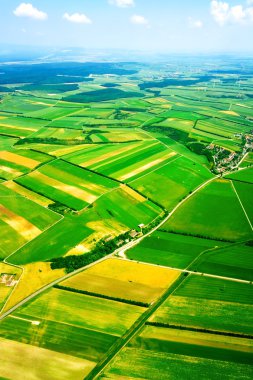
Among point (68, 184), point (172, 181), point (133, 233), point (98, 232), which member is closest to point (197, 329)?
point (133, 233)

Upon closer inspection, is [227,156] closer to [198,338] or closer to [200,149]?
[200,149]

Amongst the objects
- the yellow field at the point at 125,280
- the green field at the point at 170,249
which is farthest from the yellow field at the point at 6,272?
the green field at the point at 170,249

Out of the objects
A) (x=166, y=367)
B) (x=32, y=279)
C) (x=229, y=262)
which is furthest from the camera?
(x=229, y=262)

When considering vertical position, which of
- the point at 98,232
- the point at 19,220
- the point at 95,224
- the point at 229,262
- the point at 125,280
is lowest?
the point at 125,280

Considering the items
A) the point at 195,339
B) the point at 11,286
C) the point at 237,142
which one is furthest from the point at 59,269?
the point at 237,142

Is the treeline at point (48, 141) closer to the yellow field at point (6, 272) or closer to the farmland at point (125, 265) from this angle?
the farmland at point (125, 265)

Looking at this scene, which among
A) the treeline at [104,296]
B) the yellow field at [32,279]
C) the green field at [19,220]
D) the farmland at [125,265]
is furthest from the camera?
the green field at [19,220]

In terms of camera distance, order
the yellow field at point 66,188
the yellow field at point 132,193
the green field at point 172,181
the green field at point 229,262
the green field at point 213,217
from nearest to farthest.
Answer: the green field at point 229,262 < the green field at point 213,217 < the yellow field at point 66,188 < the yellow field at point 132,193 < the green field at point 172,181
